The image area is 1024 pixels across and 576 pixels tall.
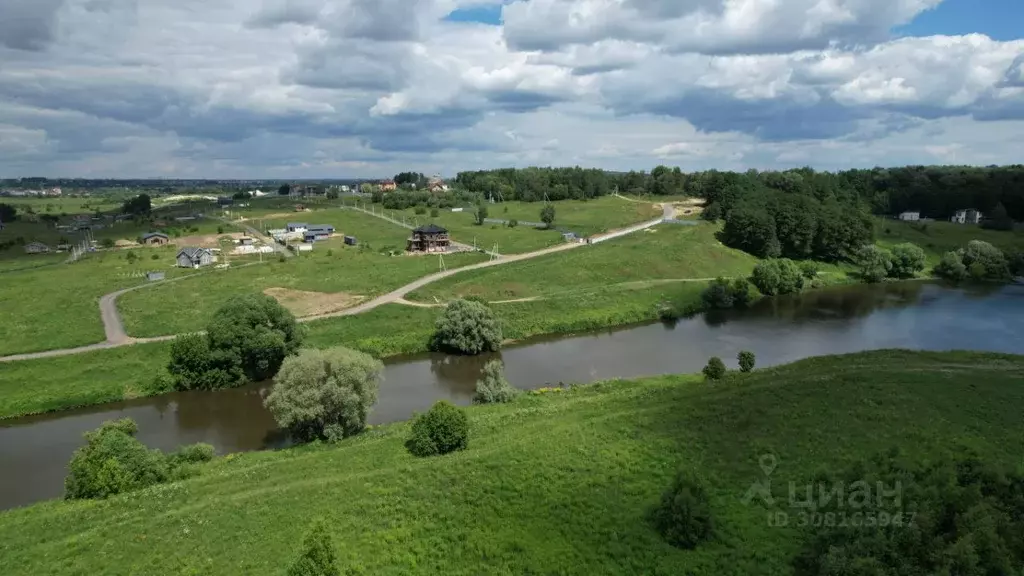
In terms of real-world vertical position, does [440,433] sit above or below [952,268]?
below

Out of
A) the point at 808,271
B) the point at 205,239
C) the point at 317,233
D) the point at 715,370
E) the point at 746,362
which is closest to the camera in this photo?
the point at 715,370

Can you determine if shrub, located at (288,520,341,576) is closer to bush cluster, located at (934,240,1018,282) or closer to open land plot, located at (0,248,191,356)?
open land plot, located at (0,248,191,356)

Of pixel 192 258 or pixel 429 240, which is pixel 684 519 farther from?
pixel 192 258

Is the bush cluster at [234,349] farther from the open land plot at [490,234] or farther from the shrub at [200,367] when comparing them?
the open land plot at [490,234]

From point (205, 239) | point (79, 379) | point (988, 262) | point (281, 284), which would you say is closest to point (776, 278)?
point (988, 262)

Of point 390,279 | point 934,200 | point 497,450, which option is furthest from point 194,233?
point 934,200

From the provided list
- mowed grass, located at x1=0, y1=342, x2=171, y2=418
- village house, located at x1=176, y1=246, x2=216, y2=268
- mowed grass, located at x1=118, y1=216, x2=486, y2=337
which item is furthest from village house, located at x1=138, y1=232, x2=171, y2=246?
mowed grass, located at x1=0, y1=342, x2=171, y2=418
